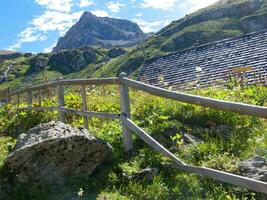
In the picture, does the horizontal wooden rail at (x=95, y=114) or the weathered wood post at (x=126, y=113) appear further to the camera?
the horizontal wooden rail at (x=95, y=114)

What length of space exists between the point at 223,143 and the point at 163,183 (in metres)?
1.44

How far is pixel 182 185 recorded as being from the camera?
655 centimetres

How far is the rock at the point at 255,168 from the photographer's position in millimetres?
6000

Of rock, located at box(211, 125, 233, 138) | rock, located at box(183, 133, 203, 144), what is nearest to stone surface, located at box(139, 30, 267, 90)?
rock, located at box(211, 125, 233, 138)

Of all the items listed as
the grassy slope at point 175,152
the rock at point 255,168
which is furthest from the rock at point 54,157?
the rock at point 255,168

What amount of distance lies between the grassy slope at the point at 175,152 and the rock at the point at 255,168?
6.5 inches

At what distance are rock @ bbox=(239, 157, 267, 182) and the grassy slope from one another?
0.54ft

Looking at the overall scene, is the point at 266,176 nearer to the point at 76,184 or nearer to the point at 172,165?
the point at 172,165

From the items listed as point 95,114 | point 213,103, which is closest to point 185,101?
point 213,103

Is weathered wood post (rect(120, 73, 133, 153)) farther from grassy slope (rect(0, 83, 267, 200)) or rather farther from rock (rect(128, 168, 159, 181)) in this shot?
rock (rect(128, 168, 159, 181))

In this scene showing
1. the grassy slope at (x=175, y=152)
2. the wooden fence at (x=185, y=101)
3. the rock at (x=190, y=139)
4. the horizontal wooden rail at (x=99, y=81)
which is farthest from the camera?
the horizontal wooden rail at (x=99, y=81)

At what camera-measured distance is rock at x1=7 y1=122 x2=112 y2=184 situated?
7.20 metres

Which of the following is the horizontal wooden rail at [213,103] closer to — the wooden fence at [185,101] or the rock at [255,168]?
the wooden fence at [185,101]

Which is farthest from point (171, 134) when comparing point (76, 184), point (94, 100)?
point (94, 100)
